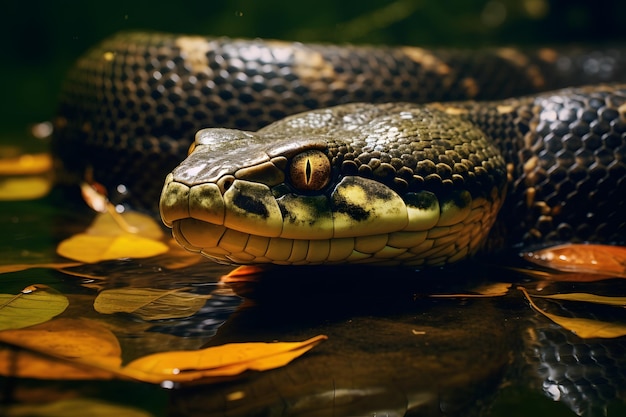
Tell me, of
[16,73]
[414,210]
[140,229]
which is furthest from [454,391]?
[16,73]

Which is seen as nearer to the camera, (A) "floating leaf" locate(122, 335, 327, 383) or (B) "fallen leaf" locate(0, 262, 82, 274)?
(A) "floating leaf" locate(122, 335, 327, 383)

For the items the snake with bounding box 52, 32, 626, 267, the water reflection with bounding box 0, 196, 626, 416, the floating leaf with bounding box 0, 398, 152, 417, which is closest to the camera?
the floating leaf with bounding box 0, 398, 152, 417

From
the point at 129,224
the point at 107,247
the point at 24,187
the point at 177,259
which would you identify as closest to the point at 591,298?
the point at 177,259

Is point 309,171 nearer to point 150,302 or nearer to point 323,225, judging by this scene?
point 323,225

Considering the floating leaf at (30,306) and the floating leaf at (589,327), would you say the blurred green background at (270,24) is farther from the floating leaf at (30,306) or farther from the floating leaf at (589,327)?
the floating leaf at (589,327)

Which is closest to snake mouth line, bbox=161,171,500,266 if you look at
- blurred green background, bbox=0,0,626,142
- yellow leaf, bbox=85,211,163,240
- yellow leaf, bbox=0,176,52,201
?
yellow leaf, bbox=85,211,163,240

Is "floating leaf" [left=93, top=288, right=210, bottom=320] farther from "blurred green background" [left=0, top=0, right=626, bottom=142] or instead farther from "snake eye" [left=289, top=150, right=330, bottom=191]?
"blurred green background" [left=0, top=0, right=626, bottom=142]

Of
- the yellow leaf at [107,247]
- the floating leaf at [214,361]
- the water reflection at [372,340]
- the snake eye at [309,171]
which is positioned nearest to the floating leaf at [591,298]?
the water reflection at [372,340]

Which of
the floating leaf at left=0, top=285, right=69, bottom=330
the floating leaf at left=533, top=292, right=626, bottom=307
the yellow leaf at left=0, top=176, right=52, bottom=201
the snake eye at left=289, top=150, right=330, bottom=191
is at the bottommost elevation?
the yellow leaf at left=0, top=176, right=52, bottom=201
